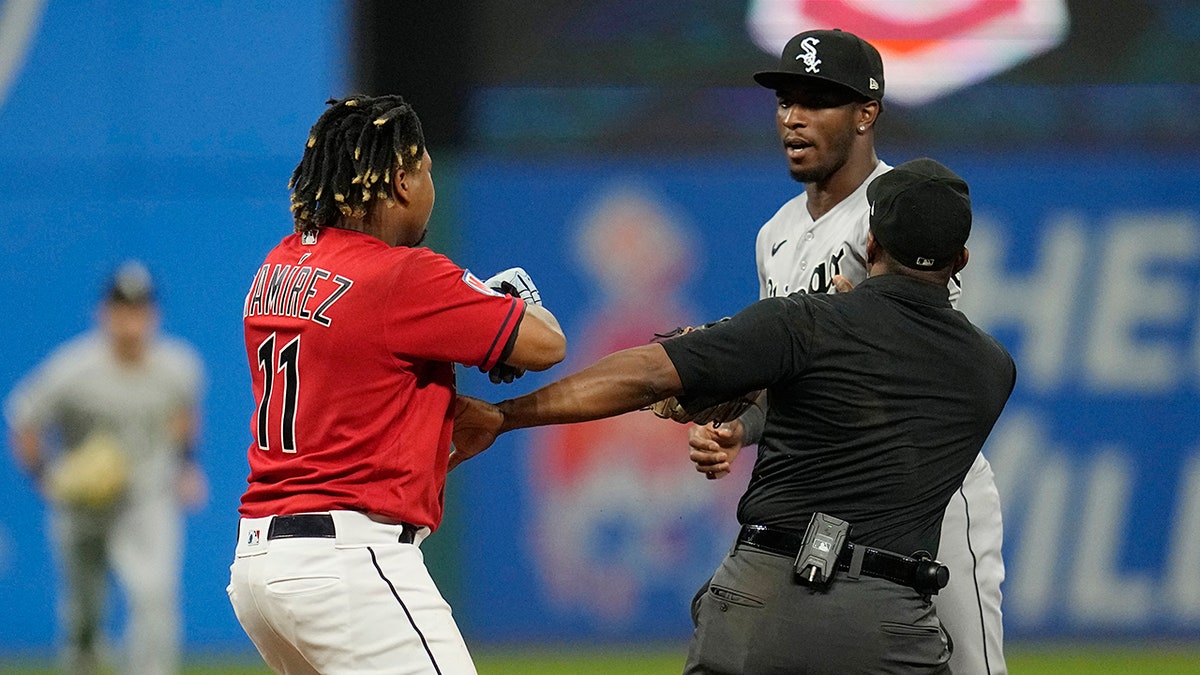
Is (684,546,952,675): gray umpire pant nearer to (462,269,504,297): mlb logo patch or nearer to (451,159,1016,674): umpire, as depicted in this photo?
(451,159,1016,674): umpire

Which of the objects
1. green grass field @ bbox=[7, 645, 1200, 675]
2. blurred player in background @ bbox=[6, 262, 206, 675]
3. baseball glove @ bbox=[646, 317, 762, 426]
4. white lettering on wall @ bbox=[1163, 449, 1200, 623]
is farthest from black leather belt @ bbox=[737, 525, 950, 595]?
white lettering on wall @ bbox=[1163, 449, 1200, 623]

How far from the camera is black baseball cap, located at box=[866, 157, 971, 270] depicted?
3617 mm

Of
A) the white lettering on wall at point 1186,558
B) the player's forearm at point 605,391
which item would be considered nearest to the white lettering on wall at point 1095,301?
the white lettering on wall at point 1186,558

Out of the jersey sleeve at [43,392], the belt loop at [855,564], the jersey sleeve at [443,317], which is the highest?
the jersey sleeve at [443,317]

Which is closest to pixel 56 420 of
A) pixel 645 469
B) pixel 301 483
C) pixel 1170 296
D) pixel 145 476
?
pixel 145 476

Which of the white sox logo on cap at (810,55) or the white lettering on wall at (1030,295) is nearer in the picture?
the white sox logo on cap at (810,55)

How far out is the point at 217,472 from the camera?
9.30 meters

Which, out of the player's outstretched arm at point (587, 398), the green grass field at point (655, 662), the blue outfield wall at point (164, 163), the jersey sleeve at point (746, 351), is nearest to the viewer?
the jersey sleeve at point (746, 351)

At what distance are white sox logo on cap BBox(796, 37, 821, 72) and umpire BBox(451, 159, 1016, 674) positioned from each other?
792mm

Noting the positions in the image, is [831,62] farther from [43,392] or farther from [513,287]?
[43,392]

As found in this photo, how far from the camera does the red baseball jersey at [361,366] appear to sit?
3562 mm

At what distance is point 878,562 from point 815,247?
128 centimetres

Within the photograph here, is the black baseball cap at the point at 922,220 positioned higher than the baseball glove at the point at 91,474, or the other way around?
the black baseball cap at the point at 922,220

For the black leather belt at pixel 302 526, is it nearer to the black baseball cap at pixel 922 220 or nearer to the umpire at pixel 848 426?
the umpire at pixel 848 426
